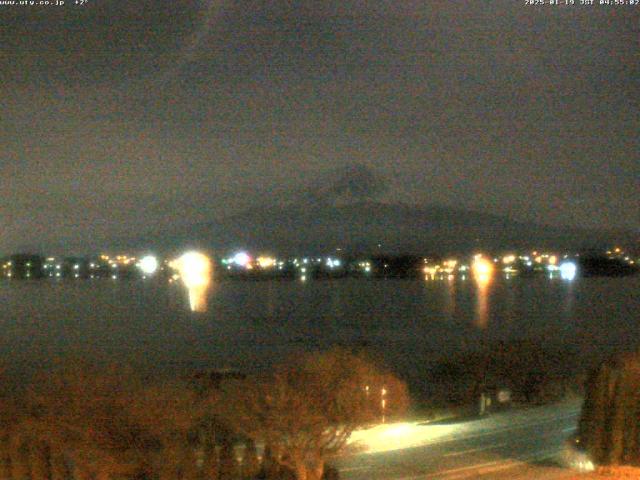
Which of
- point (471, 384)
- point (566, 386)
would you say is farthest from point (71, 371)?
point (471, 384)

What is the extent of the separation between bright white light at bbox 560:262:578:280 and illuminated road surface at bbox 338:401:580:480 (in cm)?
8485

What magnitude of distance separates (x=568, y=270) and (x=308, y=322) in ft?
154

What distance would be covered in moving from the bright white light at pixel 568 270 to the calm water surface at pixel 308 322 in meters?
1.52

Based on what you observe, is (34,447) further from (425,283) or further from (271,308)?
(425,283)

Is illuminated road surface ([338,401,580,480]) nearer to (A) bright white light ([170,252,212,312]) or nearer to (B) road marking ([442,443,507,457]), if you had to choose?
(B) road marking ([442,443,507,457])

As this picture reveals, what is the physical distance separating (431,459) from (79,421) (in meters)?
5.71

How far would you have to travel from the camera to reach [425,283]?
11875cm

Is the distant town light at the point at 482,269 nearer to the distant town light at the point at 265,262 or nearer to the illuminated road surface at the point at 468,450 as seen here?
the distant town light at the point at 265,262

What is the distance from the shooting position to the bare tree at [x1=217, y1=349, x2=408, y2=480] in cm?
933

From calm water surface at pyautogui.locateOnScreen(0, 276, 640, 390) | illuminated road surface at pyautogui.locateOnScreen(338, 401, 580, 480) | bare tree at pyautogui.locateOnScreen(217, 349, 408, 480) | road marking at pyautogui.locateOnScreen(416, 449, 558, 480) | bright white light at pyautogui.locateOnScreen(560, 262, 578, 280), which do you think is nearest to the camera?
bare tree at pyautogui.locateOnScreen(217, 349, 408, 480)

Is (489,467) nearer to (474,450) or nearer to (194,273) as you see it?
(474,450)

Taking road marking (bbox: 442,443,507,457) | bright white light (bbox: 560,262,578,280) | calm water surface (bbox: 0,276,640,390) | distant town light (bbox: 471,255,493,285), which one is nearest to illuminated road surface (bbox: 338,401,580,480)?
road marking (bbox: 442,443,507,457)

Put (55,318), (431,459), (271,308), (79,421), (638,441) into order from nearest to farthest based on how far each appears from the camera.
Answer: (79,421)
(638,441)
(431,459)
(55,318)
(271,308)

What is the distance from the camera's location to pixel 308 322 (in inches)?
2655
